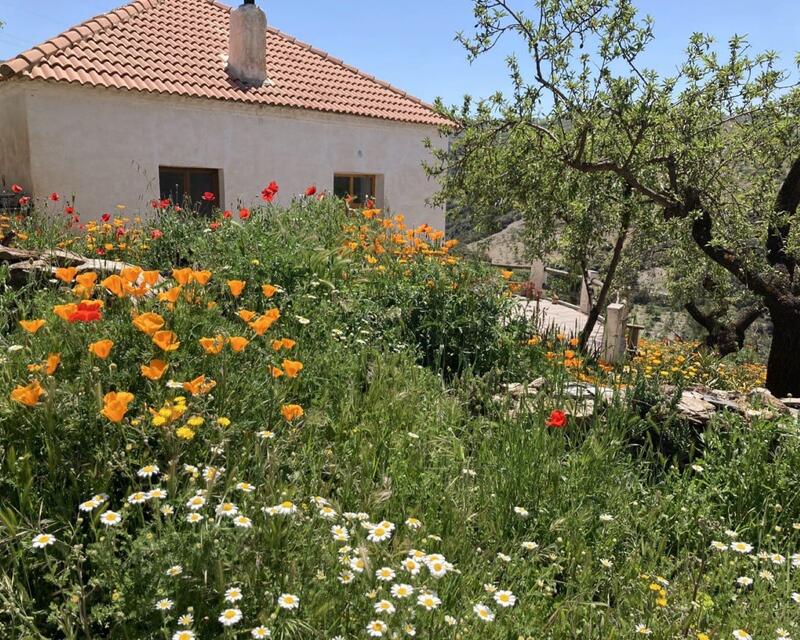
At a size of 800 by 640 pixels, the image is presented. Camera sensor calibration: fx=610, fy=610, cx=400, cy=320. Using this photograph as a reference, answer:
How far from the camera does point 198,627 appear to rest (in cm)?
172

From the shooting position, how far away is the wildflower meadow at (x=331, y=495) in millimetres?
1775

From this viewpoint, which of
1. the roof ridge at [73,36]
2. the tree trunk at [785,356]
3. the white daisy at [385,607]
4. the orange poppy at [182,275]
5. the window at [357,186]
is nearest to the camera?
the white daisy at [385,607]

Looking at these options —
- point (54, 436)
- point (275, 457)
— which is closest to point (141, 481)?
point (54, 436)

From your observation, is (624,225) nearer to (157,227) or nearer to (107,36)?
(157,227)

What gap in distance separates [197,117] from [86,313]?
35.8 ft

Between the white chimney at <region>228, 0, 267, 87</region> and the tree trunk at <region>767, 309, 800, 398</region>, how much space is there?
10.9m

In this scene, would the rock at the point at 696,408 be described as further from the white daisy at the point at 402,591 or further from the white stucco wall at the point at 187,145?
the white stucco wall at the point at 187,145

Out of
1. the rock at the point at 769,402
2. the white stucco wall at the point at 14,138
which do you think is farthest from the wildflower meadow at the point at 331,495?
the white stucco wall at the point at 14,138

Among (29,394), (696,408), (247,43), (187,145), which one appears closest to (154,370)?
(29,394)

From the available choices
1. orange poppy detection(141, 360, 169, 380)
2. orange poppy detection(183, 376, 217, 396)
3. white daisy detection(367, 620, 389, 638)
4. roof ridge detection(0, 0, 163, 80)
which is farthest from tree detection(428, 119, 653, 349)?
roof ridge detection(0, 0, 163, 80)

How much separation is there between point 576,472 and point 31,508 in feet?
7.08

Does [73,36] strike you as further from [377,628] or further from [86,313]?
[377,628]

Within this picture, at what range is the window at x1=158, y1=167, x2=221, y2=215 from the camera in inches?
482

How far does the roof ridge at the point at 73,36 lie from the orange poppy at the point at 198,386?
1016 cm
